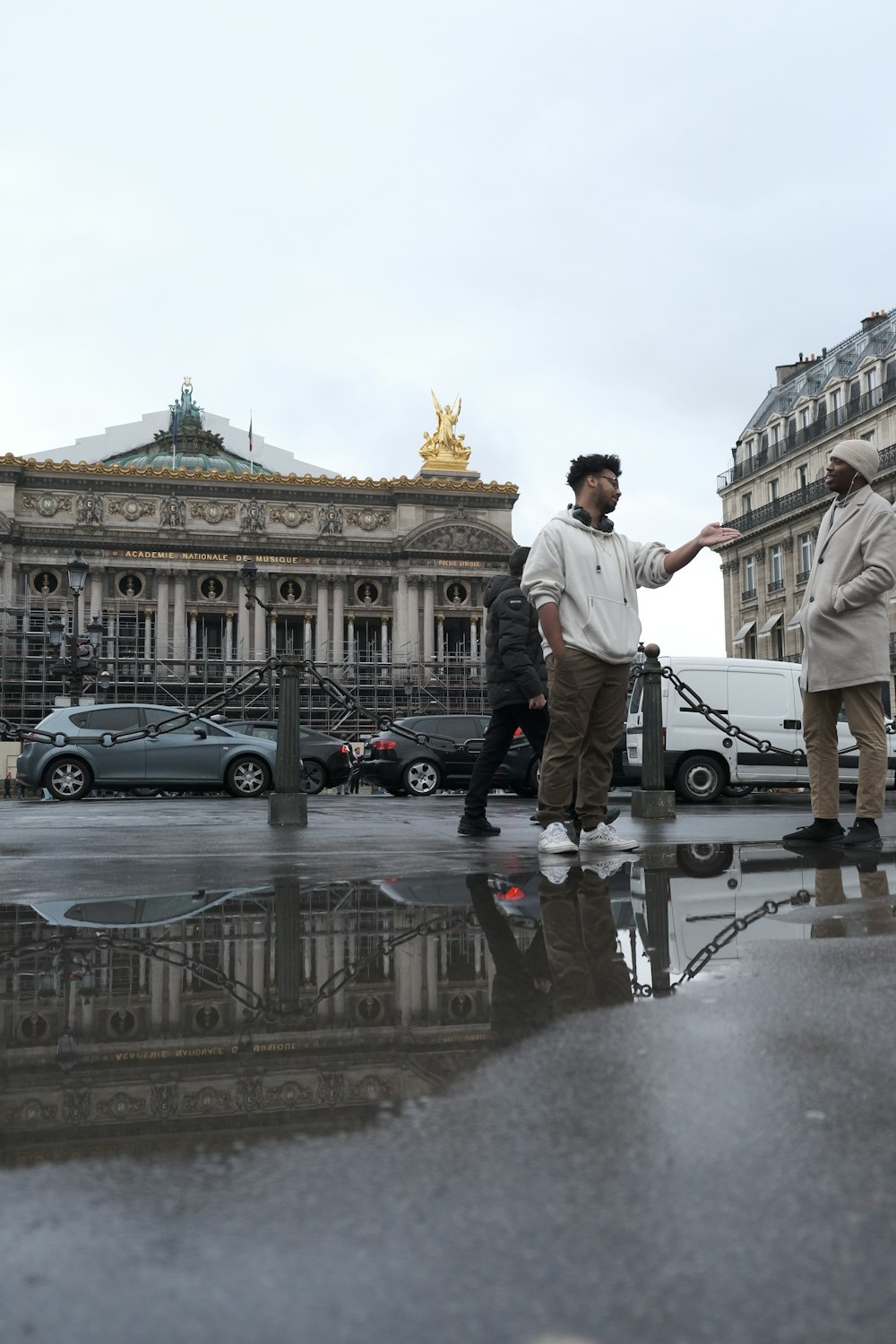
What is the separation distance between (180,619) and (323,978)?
57.6 metres

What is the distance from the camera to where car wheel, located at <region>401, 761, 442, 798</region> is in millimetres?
17812

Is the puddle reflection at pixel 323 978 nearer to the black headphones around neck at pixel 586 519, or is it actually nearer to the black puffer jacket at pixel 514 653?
the black headphones around neck at pixel 586 519

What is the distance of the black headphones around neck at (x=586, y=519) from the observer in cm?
564

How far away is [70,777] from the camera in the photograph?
16188 mm

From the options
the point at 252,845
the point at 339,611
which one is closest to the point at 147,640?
the point at 339,611

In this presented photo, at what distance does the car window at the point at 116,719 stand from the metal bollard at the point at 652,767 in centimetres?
941

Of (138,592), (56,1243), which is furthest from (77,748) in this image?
(138,592)

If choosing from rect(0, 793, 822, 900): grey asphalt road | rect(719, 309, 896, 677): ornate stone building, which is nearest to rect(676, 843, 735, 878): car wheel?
rect(0, 793, 822, 900): grey asphalt road

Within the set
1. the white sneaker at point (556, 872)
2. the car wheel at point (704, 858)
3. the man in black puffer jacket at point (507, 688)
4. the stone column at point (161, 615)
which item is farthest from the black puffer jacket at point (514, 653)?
the stone column at point (161, 615)

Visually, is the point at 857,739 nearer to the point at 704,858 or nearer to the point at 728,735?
the point at 704,858

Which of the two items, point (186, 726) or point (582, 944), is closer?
point (582, 944)

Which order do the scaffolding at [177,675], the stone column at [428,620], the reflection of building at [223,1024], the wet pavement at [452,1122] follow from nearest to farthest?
the wet pavement at [452,1122] < the reflection of building at [223,1024] < the scaffolding at [177,675] < the stone column at [428,620]

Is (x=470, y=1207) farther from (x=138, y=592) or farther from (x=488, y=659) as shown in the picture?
(x=138, y=592)

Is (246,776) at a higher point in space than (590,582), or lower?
Result: lower
